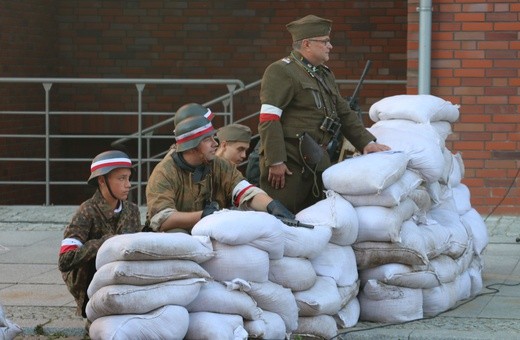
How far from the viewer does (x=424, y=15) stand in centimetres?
1112

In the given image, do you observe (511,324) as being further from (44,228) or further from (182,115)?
(44,228)

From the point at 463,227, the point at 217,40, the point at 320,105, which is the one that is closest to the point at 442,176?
the point at 463,227

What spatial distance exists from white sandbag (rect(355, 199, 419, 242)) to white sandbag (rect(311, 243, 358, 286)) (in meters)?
0.20

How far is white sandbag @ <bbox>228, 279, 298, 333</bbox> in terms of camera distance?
21.0 feet

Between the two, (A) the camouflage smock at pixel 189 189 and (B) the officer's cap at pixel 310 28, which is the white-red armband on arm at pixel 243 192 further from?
(B) the officer's cap at pixel 310 28

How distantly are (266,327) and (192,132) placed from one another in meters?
1.32

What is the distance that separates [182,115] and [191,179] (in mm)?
398

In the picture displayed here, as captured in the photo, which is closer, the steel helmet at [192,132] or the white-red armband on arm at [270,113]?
the steel helmet at [192,132]

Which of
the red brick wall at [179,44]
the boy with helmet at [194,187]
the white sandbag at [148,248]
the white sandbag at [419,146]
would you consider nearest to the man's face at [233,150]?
the boy with helmet at [194,187]

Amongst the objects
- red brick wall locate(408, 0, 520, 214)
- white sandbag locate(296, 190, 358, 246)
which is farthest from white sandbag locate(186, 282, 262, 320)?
red brick wall locate(408, 0, 520, 214)

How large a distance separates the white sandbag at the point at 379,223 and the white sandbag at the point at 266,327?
1.12 m

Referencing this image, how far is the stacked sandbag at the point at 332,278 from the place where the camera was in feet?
22.4

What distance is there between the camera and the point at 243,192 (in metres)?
7.34

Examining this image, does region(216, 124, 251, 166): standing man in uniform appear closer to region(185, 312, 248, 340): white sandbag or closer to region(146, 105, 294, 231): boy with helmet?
region(146, 105, 294, 231): boy with helmet
